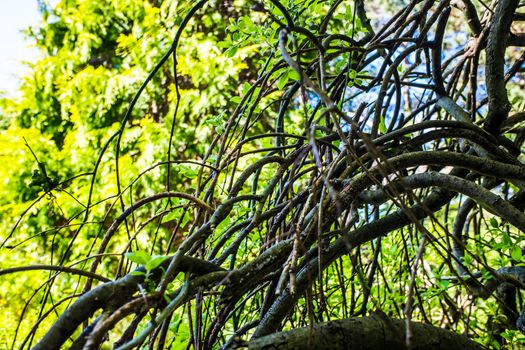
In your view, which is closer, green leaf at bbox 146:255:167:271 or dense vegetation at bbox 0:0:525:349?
green leaf at bbox 146:255:167:271

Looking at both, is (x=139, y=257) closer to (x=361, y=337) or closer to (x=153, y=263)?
(x=153, y=263)

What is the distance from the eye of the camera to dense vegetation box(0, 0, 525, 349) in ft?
2.77

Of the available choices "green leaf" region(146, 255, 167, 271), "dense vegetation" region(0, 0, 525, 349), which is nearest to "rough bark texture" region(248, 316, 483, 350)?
"dense vegetation" region(0, 0, 525, 349)

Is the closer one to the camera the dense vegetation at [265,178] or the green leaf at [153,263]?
the green leaf at [153,263]

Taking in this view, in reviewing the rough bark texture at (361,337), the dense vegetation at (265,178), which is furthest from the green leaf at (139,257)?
the rough bark texture at (361,337)

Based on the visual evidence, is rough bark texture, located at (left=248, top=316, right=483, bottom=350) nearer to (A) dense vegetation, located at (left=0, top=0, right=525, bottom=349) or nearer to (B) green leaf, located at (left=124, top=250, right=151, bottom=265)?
(A) dense vegetation, located at (left=0, top=0, right=525, bottom=349)

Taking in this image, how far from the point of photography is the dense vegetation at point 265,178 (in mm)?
845

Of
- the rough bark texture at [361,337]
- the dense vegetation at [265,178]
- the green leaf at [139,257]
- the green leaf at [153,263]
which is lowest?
the rough bark texture at [361,337]

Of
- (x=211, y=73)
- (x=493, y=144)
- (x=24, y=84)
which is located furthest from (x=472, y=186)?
(x=24, y=84)

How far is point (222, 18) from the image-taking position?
21.7ft

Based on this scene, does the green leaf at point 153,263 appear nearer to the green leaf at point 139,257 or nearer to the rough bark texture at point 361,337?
the green leaf at point 139,257

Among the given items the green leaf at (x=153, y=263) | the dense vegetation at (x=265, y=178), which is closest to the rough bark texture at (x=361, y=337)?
the dense vegetation at (x=265, y=178)

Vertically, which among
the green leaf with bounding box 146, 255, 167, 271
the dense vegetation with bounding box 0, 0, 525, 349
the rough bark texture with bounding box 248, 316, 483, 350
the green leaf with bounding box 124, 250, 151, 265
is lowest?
the rough bark texture with bounding box 248, 316, 483, 350

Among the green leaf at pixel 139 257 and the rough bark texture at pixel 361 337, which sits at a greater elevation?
the green leaf at pixel 139 257
